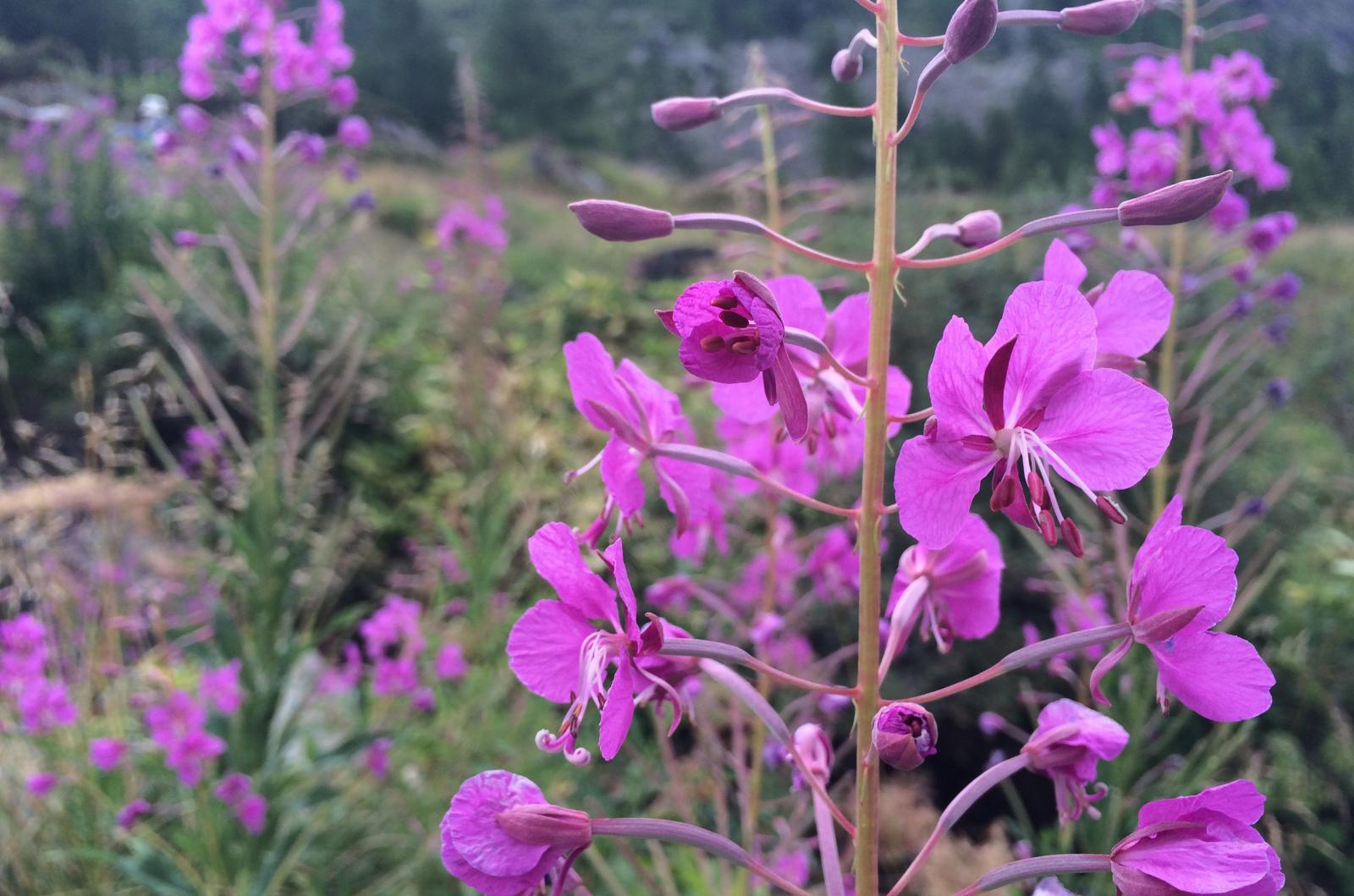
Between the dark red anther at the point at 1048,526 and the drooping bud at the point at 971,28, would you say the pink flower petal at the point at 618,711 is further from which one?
the drooping bud at the point at 971,28

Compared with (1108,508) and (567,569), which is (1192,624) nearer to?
(1108,508)

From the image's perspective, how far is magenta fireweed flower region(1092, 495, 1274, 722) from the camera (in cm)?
67

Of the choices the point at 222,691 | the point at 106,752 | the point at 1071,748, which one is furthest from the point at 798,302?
the point at 106,752

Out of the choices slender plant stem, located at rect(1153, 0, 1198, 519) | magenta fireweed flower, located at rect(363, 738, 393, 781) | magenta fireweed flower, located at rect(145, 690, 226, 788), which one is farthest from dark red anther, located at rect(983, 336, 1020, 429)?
magenta fireweed flower, located at rect(363, 738, 393, 781)

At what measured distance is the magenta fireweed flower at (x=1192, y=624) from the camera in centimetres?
67

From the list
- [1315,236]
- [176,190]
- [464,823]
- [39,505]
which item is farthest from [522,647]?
[176,190]

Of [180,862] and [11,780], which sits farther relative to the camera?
[11,780]

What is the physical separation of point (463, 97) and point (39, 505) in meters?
2.94

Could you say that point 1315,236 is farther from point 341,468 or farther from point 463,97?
point 341,468

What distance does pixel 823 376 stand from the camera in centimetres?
90

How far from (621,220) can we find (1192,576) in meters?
0.58

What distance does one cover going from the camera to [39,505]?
4.27 meters

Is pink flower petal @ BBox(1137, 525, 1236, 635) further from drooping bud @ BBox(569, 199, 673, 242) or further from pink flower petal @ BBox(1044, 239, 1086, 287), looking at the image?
drooping bud @ BBox(569, 199, 673, 242)

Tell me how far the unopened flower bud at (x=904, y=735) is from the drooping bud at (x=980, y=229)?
449 mm
